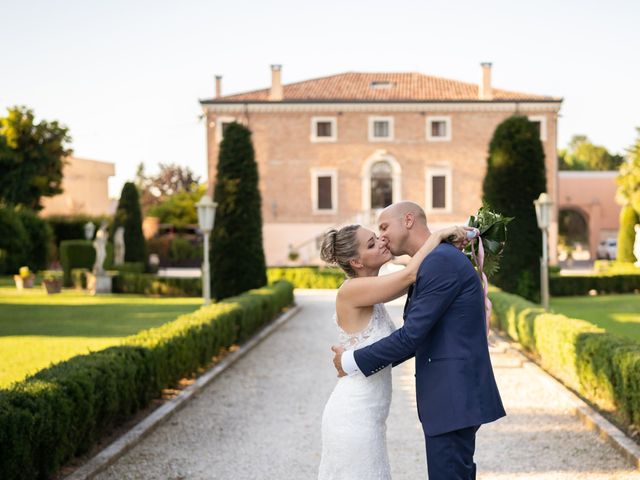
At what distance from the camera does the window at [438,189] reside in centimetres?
3569

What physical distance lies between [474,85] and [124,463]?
3379 centimetres

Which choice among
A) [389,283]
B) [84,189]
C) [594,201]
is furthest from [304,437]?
[84,189]

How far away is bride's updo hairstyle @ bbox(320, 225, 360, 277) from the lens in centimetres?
346

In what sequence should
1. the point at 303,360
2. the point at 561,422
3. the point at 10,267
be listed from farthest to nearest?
the point at 10,267 < the point at 303,360 < the point at 561,422

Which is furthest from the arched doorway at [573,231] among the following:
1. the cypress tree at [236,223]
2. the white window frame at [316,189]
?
the cypress tree at [236,223]

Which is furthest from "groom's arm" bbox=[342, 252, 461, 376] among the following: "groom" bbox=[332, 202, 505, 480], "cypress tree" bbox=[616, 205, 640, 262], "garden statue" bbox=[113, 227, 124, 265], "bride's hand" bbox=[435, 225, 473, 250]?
"cypress tree" bbox=[616, 205, 640, 262]

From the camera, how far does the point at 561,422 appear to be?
271 inches

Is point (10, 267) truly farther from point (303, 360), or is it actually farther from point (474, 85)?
point (303, 360)

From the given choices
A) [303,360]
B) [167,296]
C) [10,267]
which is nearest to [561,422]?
[303,360]

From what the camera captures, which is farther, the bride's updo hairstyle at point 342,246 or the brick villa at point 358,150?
the brick villa at point 358,150

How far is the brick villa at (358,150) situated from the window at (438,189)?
45 mm

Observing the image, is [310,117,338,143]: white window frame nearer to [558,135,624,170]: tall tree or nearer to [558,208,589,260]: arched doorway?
[558,208,589,260]: arched doorway

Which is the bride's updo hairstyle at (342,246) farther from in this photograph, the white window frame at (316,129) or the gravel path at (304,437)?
the white window frame at (316,129)

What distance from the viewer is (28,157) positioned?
125 ft
